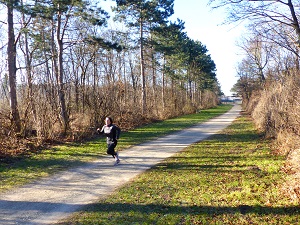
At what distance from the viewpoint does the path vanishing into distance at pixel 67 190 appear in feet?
16.7

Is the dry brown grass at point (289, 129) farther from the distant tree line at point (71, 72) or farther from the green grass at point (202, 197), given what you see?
the distant tree line at point (71, 72)

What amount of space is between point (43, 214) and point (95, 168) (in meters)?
3.44

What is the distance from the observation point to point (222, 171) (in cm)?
787

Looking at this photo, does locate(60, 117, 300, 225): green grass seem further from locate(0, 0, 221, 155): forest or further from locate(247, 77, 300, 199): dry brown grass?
locate(0, 0, 221, 155): forest

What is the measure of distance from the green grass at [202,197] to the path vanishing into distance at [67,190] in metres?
0.42

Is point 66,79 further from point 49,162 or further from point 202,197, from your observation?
point 202,197

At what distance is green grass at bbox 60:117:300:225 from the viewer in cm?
→ 491

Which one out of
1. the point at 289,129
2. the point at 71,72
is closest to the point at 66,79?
the point at 71,72

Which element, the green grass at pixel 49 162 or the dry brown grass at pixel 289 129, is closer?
the dry brown grass at pixel 289 129

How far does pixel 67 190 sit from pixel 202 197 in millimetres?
3321

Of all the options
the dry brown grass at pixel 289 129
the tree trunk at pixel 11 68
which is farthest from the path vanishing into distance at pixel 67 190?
the tree trunk at pixel 11 68

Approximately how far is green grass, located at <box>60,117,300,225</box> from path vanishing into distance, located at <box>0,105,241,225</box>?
1.37ft

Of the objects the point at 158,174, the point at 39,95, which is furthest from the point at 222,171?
the point at 39,95

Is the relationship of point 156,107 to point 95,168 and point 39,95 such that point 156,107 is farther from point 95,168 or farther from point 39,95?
point 95,168
